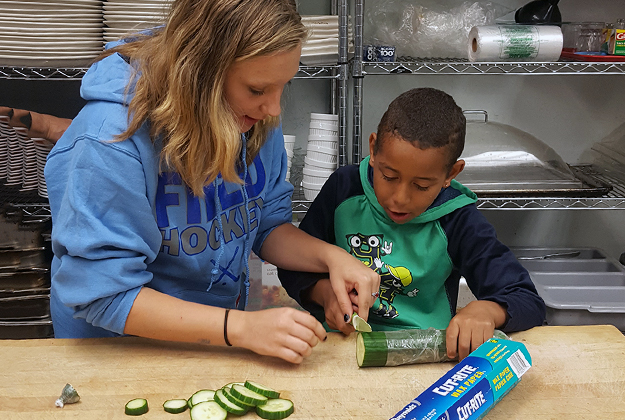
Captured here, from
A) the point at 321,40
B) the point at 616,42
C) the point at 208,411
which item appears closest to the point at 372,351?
the point at 208,411

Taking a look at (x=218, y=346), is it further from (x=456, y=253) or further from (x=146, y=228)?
(x=456, y=253)

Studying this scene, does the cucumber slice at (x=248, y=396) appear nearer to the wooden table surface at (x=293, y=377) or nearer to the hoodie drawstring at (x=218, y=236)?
the wooden table surface at (x=293, y=377)

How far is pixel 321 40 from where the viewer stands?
1866 mm

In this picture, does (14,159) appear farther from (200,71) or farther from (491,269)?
(491,269)

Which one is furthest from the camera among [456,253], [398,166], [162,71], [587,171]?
[587,171]

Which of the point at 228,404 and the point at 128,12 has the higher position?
the point at 128,12

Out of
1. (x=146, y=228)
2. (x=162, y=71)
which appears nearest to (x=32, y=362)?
(x=146, y=228)

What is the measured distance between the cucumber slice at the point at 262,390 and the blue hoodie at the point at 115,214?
240mm

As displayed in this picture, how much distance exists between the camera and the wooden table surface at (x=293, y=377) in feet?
2.89

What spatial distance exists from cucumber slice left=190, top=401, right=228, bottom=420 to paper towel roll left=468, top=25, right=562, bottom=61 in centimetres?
145

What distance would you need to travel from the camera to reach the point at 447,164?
119cm

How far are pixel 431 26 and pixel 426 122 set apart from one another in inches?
42.3

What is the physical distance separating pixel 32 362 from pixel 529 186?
1.60m

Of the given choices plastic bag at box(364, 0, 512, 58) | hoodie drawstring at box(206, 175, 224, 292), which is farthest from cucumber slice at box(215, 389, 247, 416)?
plastic bag at box(364, 0, 512, 58)
